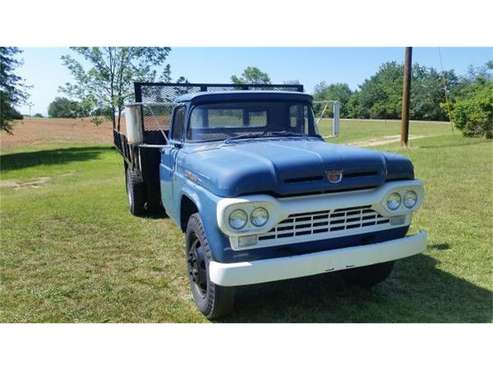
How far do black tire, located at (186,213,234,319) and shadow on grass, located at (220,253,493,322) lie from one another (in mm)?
210

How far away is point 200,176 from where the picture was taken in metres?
3.56

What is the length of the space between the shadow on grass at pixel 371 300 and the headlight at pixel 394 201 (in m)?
0.96

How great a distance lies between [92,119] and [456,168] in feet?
97.0

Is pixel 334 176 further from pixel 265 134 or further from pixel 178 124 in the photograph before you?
pixel 178 124

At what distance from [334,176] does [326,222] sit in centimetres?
37

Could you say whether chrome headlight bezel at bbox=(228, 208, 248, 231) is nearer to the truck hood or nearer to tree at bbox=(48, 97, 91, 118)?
the truck hood

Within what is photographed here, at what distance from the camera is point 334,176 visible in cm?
324

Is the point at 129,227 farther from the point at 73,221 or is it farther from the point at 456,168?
the point at 456,168

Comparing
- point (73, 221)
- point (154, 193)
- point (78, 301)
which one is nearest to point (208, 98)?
point (78, 301)

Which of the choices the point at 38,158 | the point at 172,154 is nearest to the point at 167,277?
the point at 172,154

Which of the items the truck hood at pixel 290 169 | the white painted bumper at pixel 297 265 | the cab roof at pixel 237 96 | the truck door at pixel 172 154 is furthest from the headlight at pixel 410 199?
the truck door at pixel 172 154

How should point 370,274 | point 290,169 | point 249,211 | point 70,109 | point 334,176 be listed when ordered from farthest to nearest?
point 70,109 < point 370,274 < point 334,176 < point 290,169 < point 249,211

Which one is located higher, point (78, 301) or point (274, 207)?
point (274, 207)

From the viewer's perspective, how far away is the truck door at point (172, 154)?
4621mm
